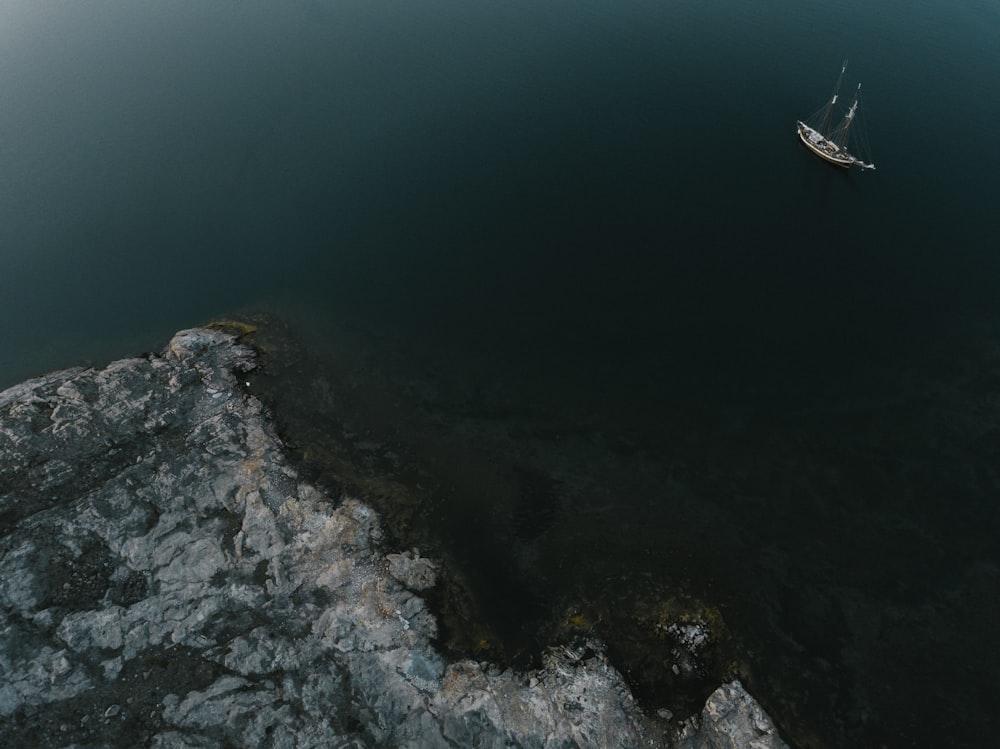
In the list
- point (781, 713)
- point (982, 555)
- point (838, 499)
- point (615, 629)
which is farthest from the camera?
point (838, 499)

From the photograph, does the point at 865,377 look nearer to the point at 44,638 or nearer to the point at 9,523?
the point at 44,638

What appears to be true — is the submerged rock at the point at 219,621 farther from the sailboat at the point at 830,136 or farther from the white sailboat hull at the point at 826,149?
the sailboat at the point at 830,136

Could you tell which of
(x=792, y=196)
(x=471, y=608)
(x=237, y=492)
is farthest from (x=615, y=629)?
(x=792, y=196)

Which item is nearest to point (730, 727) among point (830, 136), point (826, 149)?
point (826, 149)

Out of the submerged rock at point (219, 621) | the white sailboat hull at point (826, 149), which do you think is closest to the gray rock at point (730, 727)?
the submerged rock at point (219, 621)

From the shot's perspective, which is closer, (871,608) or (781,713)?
(781,713)

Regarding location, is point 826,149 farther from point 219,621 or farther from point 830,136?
point 219,621

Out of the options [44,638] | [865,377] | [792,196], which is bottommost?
[44,638]
